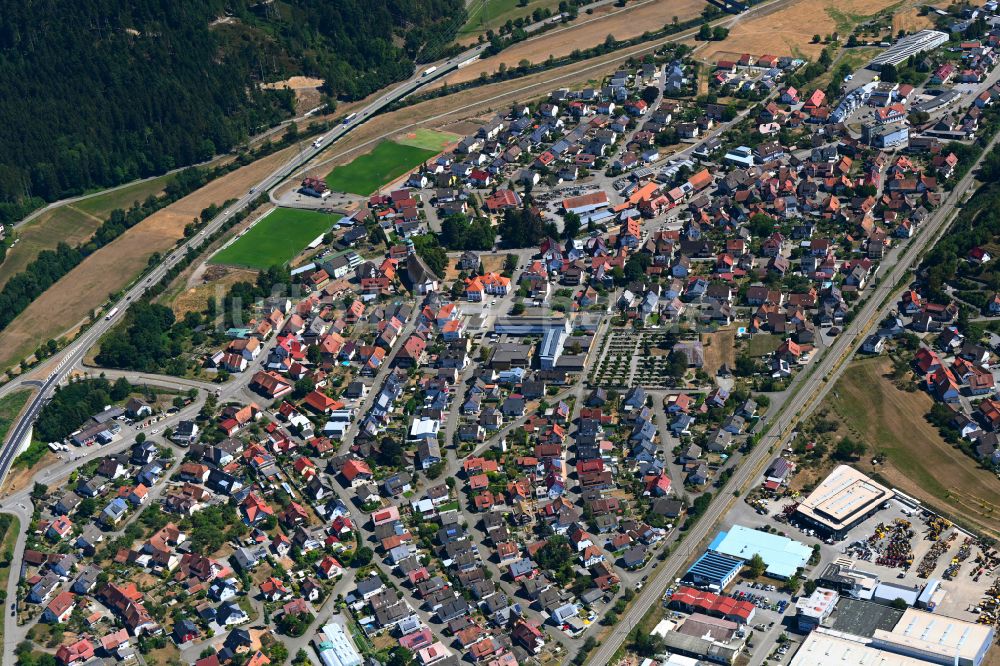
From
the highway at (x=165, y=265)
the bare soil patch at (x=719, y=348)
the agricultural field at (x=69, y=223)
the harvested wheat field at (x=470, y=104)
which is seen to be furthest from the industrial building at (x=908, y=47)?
the agricultural field at (x=69, y=223)

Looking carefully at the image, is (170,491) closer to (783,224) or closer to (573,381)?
(573,381)

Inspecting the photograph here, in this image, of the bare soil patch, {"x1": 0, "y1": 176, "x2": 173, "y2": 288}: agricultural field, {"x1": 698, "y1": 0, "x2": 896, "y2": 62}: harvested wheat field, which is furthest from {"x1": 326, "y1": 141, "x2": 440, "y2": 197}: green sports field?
the bare soil patch

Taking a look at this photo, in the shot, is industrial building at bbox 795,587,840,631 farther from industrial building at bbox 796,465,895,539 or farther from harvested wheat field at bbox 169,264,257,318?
harvested wheat field at bbox 169,264,257,318

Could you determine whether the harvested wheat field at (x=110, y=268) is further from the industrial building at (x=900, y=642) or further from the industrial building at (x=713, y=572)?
the industrial building at (x=900, y=642)

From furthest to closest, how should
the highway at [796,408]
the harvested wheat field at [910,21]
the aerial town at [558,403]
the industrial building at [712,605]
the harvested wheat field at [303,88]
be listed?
the harvested wheat field at [303,88] < the harvested wheat field at [910,21] < the aerial town at [558,403] < the highway at [796,408] < the industrial building at [712,605]

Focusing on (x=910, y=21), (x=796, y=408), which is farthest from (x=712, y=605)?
(x=910, y=21)

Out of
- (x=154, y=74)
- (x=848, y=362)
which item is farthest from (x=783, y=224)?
(x=154, y=74)
